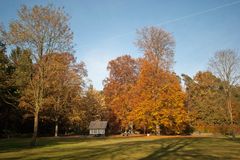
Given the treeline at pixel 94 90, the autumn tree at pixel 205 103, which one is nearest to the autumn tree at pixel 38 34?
the treeline at pixel 94 90

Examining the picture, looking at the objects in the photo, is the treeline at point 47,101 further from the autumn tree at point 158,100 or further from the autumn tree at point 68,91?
the autumn tree at point 158,100

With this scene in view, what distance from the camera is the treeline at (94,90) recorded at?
94.4 feet

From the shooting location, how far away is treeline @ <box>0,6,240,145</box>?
28.8 m

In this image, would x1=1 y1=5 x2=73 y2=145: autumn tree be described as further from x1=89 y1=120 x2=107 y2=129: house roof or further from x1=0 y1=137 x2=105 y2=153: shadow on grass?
x1=89 y1=120 x2=107 y2=129: house roof

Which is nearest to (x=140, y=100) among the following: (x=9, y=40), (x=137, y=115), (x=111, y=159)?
(x=137, y=115)

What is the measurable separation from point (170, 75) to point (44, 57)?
77.2 ft

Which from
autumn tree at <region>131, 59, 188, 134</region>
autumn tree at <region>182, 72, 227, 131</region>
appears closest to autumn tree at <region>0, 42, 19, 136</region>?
autumn tree at <region>131, 59, 188, 134</region>

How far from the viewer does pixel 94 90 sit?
258 feet

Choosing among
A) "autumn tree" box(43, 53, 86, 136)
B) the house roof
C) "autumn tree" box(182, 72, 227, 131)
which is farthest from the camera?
the house roof

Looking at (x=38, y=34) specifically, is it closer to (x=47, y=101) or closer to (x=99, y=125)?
(x=47, y=101)

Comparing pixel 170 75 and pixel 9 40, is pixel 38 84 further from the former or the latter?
pixel 170 75

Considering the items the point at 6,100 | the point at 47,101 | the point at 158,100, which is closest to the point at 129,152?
the point at 47,101

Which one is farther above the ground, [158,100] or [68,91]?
[68,91]

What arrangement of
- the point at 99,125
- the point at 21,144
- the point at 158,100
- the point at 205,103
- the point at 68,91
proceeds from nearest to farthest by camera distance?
the point at 21,144 < the point at 158,100 < the point at 68,91 < the point at 99,125 < the point at 205,103
